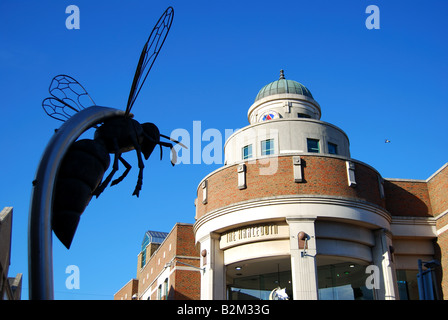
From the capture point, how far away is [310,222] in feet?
89.4

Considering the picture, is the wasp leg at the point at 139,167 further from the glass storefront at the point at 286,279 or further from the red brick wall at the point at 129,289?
the red brick wall at the point at 129,289

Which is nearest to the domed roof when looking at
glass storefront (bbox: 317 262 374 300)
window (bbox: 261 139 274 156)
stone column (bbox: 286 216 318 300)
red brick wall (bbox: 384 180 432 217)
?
window (bbox: 261 139 274 156)

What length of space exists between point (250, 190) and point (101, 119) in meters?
20.5

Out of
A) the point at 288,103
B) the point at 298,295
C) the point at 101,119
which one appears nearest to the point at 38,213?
the point at 101,119

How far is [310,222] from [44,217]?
21333mm

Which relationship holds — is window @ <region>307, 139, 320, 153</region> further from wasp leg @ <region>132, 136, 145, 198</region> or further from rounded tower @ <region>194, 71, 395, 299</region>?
wasp leg @ <region>132, 136, 145, 198</region>

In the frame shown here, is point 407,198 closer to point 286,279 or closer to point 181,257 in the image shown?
point 286,279

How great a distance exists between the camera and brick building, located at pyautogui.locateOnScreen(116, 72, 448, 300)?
27.6 meters

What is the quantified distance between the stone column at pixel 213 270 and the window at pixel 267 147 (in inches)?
250

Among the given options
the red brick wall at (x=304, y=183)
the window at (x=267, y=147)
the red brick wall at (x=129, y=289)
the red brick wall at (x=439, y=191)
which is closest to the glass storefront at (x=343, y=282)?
the red brick wall at (x=304, y=183)

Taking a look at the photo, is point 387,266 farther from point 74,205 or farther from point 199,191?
point 74,205

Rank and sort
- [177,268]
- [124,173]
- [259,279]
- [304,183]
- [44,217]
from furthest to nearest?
[177,268] < [259,279] < [304,183] < [124,173] < [44,217]

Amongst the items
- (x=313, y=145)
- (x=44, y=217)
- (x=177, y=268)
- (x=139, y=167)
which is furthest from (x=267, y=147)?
(x=44, y=217)

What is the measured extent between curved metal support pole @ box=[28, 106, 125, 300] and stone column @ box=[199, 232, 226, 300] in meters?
22.2
